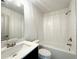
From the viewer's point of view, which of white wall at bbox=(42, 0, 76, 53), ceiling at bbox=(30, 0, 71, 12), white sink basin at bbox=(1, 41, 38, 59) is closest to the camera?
white sink basin at bbox=(1, 41, 38, 59)

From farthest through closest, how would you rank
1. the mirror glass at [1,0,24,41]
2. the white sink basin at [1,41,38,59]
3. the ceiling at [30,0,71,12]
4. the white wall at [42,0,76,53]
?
the white wall at [42,0,76,53] → the ceiling at [30,0,71,12] → the mirror glass at [1,0,24,41] → the white sink basin at [1,41,38,59]

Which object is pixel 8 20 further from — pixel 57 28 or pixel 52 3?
pixel 57 28

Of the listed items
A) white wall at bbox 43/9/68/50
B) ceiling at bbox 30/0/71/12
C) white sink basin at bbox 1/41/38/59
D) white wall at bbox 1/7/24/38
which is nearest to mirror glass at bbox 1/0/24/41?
white wall at bbox 1/7/24/38

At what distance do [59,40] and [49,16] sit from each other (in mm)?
1343

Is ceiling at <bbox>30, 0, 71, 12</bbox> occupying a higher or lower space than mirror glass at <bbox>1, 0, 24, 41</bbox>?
higher

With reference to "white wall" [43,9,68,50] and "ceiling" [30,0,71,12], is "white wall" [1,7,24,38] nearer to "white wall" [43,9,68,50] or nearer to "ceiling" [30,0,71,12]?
"ceiling" [30,0,71,12]

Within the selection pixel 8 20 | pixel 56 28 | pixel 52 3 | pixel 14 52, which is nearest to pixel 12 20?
pixel 8 20

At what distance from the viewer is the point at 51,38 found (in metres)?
3.16

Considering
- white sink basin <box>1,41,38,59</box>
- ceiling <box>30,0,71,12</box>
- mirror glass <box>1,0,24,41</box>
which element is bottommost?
white sink basin <box>1,41,38,59</box>

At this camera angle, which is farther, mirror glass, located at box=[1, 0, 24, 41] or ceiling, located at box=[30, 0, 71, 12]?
ceiling, located at box=[30, 0, 71, 12]

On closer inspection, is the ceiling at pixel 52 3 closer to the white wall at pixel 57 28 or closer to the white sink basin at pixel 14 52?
the white wall at pixel 57 28

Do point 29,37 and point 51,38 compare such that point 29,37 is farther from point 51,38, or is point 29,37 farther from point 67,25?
point 67,25

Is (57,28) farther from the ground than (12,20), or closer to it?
closer to it

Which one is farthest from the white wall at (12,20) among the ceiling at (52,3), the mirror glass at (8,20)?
the ceiling at (52,3)
